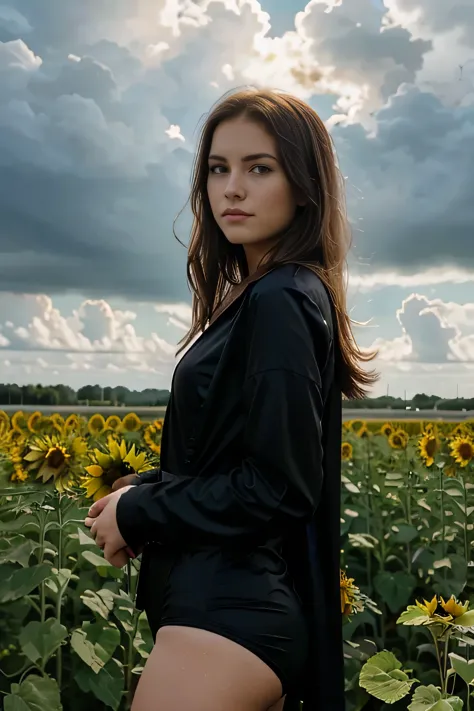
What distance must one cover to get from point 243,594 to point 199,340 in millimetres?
396

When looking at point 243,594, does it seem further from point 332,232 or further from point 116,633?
point 116,633

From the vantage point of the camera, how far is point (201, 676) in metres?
1.20

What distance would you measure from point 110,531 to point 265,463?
26 cm

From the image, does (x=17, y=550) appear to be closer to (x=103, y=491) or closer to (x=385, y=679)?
(x=103, y=491)

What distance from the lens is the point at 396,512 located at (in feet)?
12.3

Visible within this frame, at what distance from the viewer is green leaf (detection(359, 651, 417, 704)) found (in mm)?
1985

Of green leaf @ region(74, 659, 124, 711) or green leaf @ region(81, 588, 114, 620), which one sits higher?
green leaf @ region(81, 588, 114, 620)

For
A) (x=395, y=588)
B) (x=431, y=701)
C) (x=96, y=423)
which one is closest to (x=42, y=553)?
(x=431, y=701)

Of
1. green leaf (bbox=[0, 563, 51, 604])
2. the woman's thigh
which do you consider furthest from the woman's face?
green leaf (bbox=[0, 563, 51, 604])

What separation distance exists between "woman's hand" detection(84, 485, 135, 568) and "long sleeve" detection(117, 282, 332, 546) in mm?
20

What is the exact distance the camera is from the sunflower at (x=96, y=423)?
4000 millimetres

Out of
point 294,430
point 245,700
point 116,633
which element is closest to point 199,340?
point 294,430

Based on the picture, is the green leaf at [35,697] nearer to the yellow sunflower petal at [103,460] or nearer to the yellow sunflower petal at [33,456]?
the yellow sunflower petal at [33,456]

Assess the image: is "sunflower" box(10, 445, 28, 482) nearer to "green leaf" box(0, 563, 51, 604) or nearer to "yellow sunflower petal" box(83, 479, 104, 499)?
"green leaf" box(0, 563, 51, 604)
